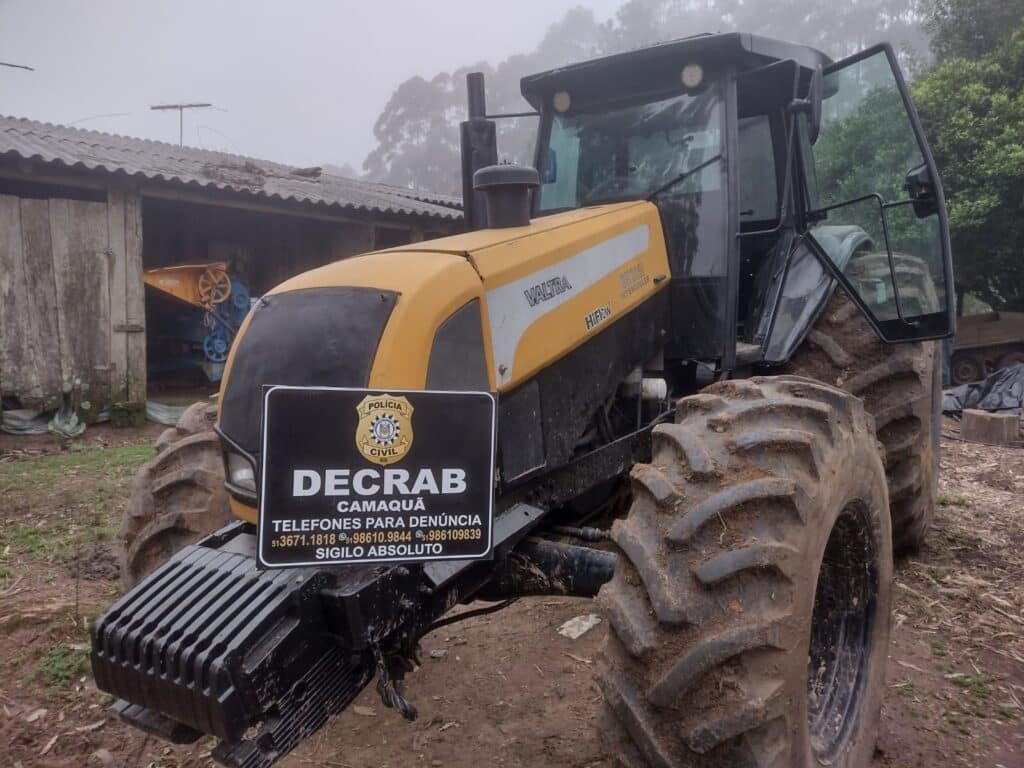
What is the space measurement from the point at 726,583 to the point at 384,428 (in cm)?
91

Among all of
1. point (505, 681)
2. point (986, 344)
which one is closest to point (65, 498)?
point (505, 681)

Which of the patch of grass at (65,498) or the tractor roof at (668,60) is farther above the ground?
the tractor roof at (668,60)

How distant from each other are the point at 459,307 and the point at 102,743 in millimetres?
2110

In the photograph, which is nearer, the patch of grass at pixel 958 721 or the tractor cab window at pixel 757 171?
the patch of grass at pixel 958 721

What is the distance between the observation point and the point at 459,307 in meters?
2.36

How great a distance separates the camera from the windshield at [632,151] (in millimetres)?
3439

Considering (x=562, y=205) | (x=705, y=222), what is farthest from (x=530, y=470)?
(x=562, y=205)

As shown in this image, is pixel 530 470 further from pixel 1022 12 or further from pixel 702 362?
pixel 1022 12

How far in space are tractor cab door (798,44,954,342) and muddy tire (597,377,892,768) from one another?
157 centimetres

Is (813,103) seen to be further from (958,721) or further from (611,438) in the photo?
(958,721)

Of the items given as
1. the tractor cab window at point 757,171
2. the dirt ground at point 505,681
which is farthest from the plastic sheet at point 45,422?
the tractor cab window at point 757,171

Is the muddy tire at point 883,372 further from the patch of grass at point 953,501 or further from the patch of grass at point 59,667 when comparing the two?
the patch of grass at point 59,667

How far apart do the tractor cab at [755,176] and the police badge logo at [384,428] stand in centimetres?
163

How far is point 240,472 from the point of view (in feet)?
7.80
